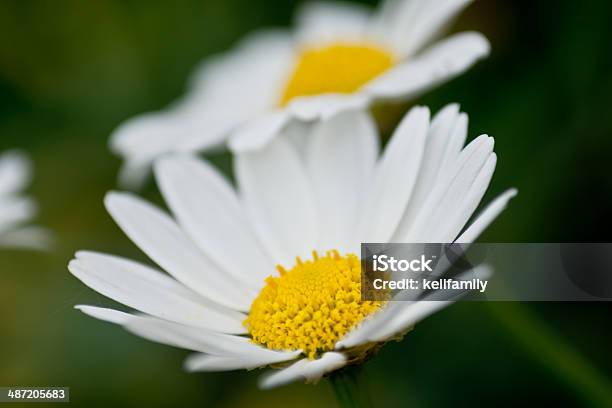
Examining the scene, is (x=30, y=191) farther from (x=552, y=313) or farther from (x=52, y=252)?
(x=552, y=313)

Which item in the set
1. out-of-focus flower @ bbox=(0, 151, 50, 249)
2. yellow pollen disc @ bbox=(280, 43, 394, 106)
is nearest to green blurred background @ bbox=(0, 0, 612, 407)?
out-of-focus flower @ bbox=(0, 151, 50, 249)

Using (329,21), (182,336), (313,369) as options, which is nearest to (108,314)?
(182,336)

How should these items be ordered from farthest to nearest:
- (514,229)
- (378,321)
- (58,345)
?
1. (58,345)
2. (514,229)
3. (378,321)

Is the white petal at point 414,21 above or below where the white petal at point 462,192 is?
above

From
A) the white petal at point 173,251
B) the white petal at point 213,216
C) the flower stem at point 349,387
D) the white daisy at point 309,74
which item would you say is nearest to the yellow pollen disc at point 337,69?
the white daisy at point 309,74

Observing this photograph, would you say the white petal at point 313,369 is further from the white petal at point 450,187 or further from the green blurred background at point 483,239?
the green blurred background at point 483,239

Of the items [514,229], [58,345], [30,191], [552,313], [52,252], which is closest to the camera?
[552,313]

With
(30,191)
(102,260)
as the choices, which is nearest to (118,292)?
(102,260)

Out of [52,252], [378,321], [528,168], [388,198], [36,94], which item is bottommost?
[378,321]

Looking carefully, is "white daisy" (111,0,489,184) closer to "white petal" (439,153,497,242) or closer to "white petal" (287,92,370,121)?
"white petal" (287,92,370,121)
